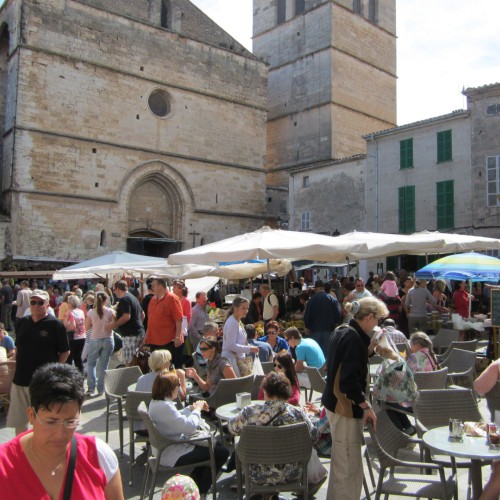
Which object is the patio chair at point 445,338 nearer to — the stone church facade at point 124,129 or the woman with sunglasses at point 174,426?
the woman with sunglasses at point 174,426

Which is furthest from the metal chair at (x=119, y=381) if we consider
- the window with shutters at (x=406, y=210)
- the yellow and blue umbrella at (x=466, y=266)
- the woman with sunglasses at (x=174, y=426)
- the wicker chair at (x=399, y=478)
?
the window with shutters at (x=406, y=210)

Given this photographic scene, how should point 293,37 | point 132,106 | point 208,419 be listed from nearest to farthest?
point 208,419 → point 132,106 → point 293,37

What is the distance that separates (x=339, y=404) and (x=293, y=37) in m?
29.3

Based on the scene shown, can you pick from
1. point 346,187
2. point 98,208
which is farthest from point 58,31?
point 346,187

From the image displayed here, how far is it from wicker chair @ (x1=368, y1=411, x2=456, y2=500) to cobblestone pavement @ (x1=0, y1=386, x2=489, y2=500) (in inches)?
28.4

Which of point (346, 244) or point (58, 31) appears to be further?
point (58, 31)

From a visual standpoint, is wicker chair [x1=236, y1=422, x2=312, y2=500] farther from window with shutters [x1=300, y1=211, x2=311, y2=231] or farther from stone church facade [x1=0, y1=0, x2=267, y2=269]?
window with shutters [x1=300, y1=211, x2=311, y2=231]

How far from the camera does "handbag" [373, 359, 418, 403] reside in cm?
448

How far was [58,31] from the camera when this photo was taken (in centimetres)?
1977

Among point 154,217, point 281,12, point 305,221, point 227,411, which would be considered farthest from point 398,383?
point 281,12

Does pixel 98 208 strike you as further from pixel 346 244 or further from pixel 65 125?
pixel 346 244

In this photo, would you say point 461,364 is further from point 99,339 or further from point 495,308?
point 99,339

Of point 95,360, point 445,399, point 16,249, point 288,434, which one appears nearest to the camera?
point 288,434

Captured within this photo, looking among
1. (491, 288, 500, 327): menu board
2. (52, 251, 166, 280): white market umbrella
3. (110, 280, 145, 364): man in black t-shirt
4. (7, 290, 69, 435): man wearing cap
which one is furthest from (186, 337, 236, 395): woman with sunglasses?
(52, 251, 166, 280): white market umbrella
